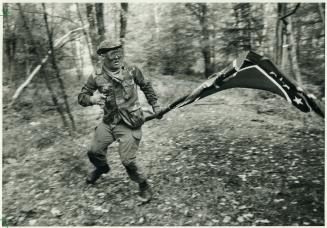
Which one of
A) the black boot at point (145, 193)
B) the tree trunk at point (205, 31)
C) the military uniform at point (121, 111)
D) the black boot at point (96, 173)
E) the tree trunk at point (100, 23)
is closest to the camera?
the military uniform at point (121, 111)

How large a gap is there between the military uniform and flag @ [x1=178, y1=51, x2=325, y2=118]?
798 millimetres

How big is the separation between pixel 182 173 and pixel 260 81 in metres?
2.29

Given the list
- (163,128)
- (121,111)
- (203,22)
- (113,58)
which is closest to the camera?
(113,58)

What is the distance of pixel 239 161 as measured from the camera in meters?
6.32

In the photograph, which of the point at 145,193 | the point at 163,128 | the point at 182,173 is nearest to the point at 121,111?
the point at 145,193

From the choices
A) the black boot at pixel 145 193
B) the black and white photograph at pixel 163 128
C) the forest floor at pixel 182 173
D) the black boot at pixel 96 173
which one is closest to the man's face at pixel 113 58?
the black and white photograph at pixel 163 128

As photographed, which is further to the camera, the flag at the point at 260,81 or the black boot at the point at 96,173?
the black boot at the point at 96,173

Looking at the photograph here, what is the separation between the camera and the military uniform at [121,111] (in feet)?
16.1

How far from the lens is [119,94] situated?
5.01m

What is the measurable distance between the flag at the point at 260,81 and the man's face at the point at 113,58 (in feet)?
3.62

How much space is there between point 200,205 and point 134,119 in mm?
1593

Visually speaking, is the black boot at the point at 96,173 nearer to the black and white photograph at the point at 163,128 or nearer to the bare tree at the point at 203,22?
the black and white photograph at the point at 163,128

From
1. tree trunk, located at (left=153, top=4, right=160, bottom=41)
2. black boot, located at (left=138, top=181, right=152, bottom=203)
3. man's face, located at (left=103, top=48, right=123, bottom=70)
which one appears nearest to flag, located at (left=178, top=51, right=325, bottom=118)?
man's face, located at (left=103, top=48, right=123, bottom=70)

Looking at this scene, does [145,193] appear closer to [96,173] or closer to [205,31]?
[96,173]
